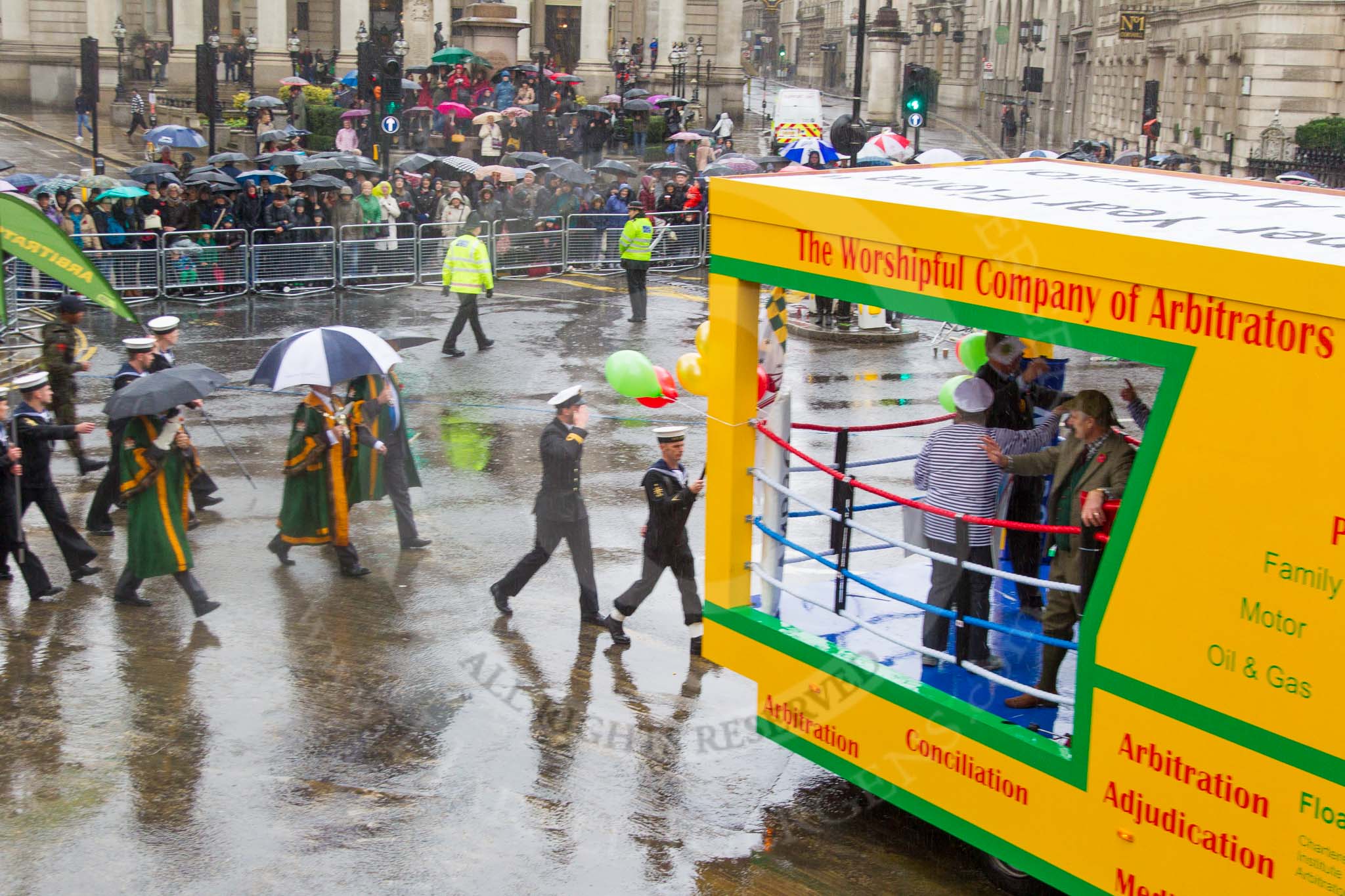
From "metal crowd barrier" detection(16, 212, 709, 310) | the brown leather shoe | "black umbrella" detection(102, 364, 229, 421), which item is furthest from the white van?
the brown leather shoe

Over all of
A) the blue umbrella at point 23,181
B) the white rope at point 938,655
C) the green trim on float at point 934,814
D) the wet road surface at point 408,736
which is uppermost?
the blue umbrella at point 23,181

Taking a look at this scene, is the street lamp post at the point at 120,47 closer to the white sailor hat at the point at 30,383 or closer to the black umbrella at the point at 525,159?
the black umbrella at the point at 525,159

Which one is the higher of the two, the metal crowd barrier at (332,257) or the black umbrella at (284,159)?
the black umbrella at (284,159)

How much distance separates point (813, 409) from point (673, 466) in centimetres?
733

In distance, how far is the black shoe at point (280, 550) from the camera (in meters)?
11.9

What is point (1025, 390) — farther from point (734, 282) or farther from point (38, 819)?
point (38, 819)

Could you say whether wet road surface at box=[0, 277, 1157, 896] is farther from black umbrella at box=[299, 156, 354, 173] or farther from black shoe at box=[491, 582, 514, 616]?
black umbrella at box=[299, 156, 354, 173]

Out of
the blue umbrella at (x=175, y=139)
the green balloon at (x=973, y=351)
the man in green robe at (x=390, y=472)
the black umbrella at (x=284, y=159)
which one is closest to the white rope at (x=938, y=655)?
the green balloon at (x=973, y=351)

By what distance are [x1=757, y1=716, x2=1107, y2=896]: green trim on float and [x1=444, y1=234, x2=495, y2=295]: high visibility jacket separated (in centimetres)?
1217

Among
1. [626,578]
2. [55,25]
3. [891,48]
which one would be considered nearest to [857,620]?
[626,578]

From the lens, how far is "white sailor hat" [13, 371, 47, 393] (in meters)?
11.3

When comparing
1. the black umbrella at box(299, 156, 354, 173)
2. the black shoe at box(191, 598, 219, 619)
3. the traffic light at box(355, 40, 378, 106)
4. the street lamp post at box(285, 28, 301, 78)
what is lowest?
the black shoe at box(191, 598, 219, 619)

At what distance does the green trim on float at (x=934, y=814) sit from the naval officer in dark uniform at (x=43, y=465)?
622cm

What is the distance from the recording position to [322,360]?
11.3 meters
